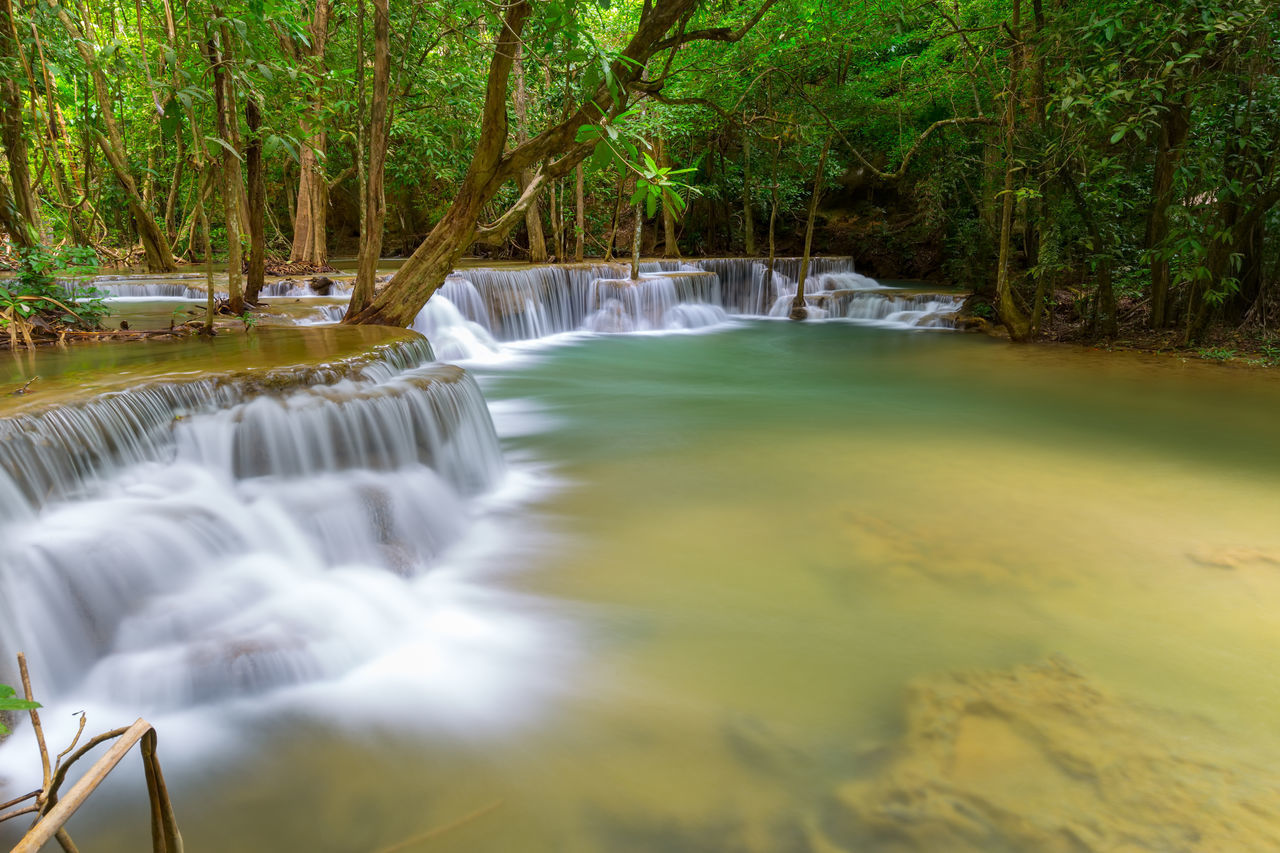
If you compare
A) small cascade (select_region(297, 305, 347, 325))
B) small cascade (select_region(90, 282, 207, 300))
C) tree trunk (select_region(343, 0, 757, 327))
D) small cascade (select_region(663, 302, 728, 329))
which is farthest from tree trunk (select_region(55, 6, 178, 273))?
small cascade (select_region(663, 302, 728, 329))

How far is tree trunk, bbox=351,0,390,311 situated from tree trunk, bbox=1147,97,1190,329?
Result: 28.0 feet

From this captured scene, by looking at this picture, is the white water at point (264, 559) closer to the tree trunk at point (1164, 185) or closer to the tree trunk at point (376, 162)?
the tree trunk at point (376, 162)

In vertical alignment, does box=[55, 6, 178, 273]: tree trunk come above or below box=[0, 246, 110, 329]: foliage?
above

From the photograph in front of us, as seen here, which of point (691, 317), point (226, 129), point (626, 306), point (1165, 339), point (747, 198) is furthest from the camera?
point (747, 198)

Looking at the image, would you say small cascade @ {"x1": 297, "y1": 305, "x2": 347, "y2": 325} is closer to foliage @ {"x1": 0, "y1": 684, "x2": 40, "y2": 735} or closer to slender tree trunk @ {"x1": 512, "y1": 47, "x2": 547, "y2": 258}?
slender tree trunk @ {"x1": 512, "y1": 47, "x2": 547, "y2": 258}

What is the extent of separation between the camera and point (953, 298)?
1496 cm

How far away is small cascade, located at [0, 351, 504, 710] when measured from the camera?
3.20 meters

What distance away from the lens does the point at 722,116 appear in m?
11.2

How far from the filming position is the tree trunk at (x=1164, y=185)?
30.6 ft

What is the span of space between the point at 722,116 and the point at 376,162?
572 centimetres

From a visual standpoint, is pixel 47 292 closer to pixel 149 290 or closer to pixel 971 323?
pixel 149 290

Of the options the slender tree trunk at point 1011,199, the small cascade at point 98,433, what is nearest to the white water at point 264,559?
the small cascade at point 98,433

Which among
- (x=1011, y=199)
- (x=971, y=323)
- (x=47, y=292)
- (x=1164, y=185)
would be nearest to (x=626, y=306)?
(x=971, y=323)

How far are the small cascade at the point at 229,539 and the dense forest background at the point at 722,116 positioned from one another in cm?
160
